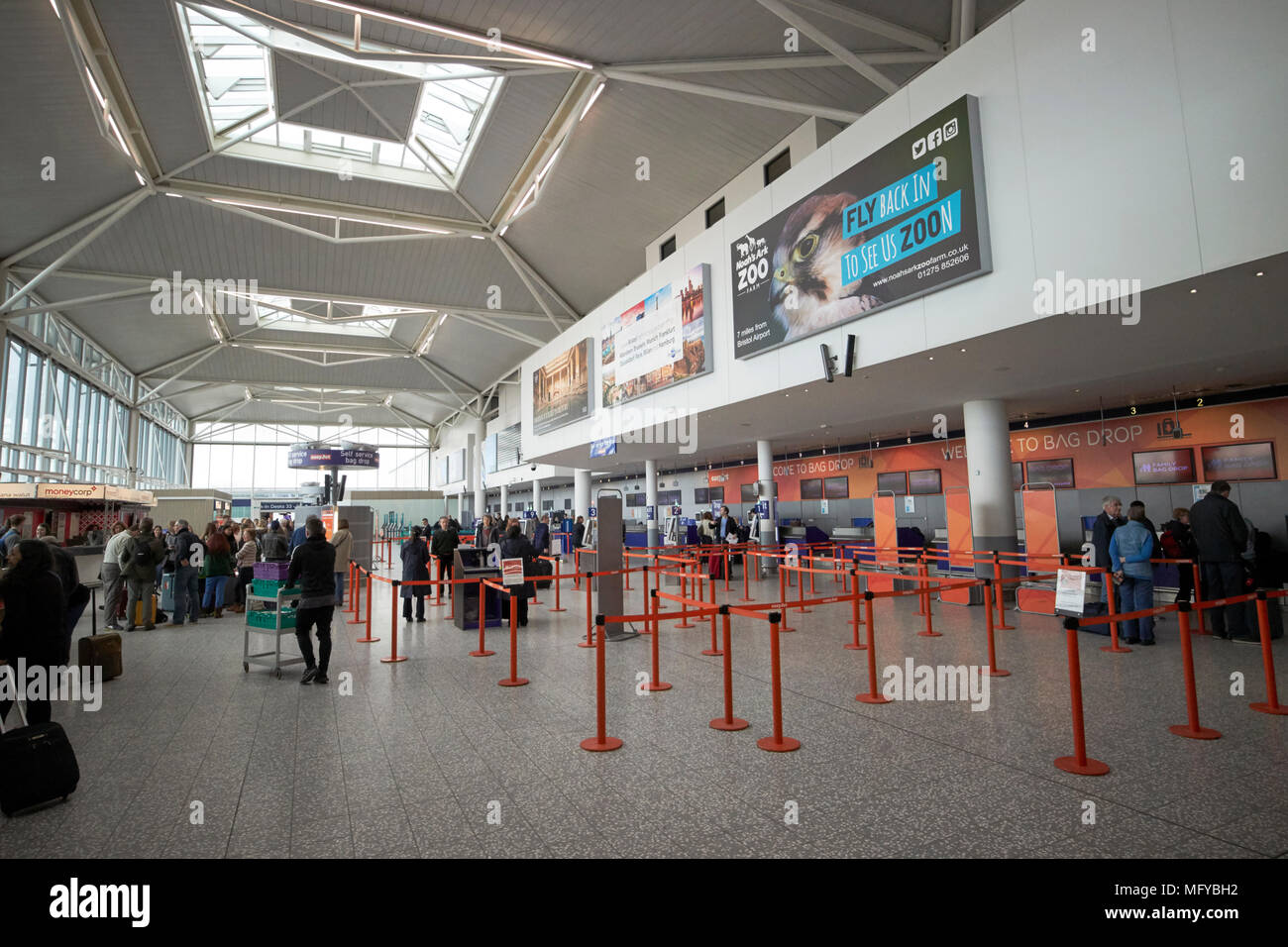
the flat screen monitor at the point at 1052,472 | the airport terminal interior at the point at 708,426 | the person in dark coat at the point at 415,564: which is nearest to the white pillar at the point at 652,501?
the airport terminal interior at the point at 708,426

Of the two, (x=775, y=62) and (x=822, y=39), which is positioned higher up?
(x=775, y=62)

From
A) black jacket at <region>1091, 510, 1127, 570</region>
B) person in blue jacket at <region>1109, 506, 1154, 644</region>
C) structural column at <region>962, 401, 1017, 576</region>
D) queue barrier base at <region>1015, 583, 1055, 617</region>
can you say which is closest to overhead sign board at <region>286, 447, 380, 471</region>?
structural column at <region>962, 401, 1017, 576</region>

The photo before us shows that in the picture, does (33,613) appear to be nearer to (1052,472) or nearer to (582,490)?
(1052,472)

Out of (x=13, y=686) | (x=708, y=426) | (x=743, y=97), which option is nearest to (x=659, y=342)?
(x=708, y=426)

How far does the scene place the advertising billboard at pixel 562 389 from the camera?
2019cm

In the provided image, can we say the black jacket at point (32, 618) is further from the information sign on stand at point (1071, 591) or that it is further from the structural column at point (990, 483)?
the structural column at point (990, 483)

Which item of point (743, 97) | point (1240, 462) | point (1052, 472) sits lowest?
point (1240, 462)

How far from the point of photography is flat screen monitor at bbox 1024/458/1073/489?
14.9m

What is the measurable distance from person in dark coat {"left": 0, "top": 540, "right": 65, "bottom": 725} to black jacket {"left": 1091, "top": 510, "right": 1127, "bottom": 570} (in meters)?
11.4

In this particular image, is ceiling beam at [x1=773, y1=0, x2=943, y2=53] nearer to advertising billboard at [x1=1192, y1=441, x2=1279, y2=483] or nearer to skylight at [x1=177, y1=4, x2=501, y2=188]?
skylight at [x1=177, y1=4, x2=501, y2=188]

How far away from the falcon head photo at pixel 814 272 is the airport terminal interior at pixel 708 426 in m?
0.08

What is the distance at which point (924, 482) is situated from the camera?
1820 centimetres

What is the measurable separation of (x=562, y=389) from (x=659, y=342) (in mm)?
7232
